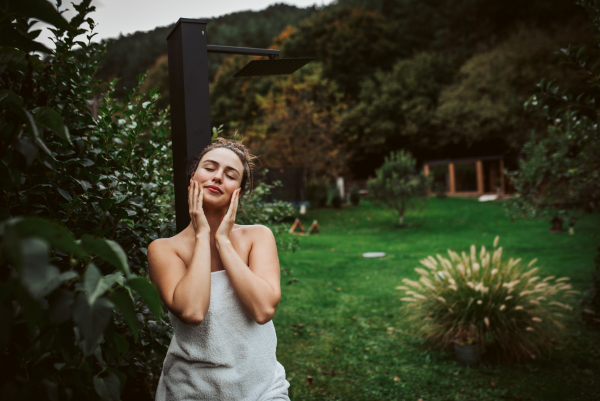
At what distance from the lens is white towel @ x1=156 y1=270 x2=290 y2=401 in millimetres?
1635

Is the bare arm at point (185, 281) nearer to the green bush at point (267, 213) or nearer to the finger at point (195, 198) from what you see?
the finger at point (195, 198)

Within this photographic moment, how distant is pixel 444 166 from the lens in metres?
26.2

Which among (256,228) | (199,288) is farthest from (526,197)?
(199,288)

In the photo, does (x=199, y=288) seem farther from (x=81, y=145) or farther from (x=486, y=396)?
(x=486, y=396)

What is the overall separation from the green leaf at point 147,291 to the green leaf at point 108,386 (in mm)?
213

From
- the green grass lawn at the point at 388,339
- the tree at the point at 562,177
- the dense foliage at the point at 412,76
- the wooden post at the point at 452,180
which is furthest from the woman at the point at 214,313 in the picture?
the wooden post at the point at 452,180

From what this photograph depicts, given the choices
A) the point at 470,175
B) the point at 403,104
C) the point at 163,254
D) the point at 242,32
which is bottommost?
the point at 163,254

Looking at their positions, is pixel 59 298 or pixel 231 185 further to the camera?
pixel 231 185

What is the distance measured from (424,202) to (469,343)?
1150 cm

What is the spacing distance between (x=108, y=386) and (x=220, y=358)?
0.93m

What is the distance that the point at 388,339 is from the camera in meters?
5.10

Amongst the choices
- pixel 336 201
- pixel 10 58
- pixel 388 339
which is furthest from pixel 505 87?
pixel 10 58

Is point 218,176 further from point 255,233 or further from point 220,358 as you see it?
point 220,358

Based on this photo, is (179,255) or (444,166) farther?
(444,166)
